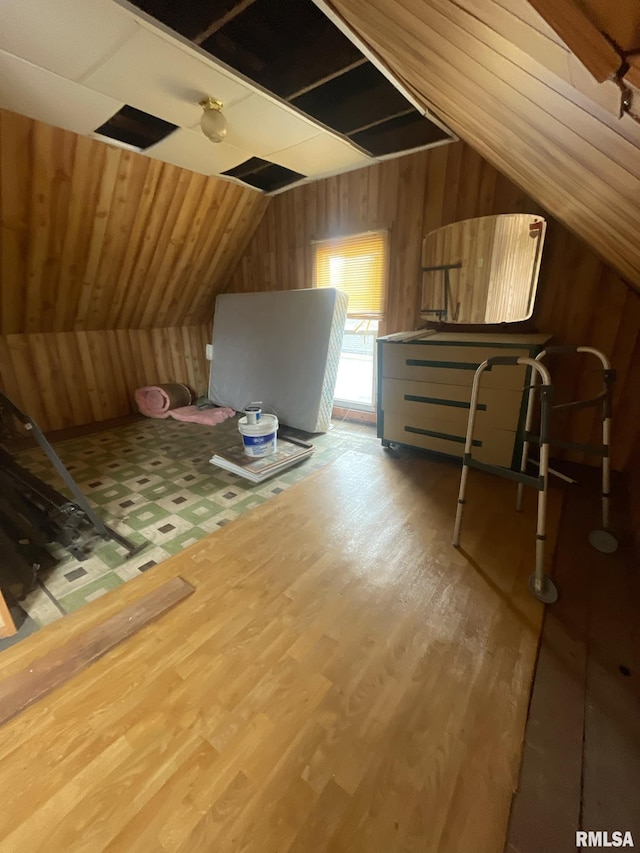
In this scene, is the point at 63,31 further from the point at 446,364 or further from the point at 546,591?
the point at 546,591

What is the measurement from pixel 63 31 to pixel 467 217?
239 cm

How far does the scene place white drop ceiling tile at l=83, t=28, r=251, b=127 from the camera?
5.09ft

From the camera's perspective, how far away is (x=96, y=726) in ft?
3.41

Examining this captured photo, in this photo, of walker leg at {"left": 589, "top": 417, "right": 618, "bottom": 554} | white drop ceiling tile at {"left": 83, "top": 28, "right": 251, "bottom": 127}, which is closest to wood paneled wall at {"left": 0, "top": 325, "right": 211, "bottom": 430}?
white drop ceiling tile at {"left": 83, "top": 28, "right": 251, "bottom": 127}

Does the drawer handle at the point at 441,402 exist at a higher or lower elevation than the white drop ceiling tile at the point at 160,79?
lower

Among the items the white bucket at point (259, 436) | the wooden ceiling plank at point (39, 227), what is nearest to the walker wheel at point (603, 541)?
the white bucket at point (259, 436)

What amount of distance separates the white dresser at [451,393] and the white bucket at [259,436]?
2.91ft

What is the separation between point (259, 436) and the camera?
259 cm

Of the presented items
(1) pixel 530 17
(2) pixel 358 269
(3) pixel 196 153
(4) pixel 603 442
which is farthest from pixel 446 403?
(3) pixel 196 153

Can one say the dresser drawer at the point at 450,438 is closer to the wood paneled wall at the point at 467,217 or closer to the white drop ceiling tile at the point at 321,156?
the wood paneled wall at the point at 467,217

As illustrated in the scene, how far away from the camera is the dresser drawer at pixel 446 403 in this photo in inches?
83.4

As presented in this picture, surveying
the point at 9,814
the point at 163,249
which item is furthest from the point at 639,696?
the point at 163,249

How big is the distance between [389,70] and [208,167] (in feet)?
5.53

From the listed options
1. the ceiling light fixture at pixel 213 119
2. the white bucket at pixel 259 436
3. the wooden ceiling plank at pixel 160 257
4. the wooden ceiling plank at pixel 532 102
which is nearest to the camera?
the wooden ceiling plank at pixel 532 102
